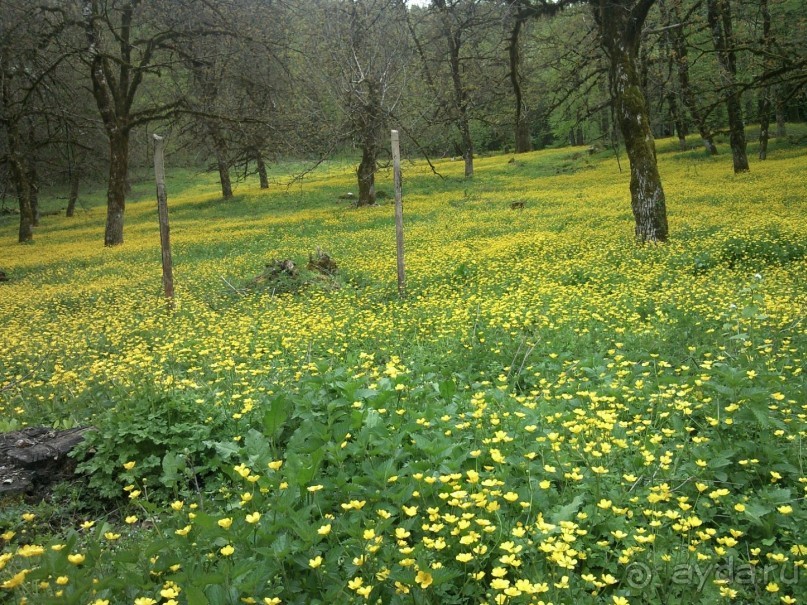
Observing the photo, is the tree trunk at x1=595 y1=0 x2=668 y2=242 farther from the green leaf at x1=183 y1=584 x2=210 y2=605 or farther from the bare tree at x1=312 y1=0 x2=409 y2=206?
the green leaf at x1=183 y1=584 x2=210 y2=605

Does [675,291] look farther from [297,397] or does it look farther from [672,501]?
[297,397]

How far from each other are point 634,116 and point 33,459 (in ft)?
36.5

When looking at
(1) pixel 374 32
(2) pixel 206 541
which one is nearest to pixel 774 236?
(2) pixel 206 541

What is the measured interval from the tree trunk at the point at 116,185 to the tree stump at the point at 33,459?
17.8 meters

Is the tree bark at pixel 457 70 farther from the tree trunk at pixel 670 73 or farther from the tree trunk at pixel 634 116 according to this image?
the tree trunk at pixel 670 73

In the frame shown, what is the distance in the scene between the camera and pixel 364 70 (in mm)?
19422

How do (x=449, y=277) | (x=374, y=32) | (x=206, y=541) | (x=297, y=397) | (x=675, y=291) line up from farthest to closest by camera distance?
(x=374, y=32) → (x=449, y=277) → (x=675, y=291) → (x=297, y=397) → (x=206, y=541)

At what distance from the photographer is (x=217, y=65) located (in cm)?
1730

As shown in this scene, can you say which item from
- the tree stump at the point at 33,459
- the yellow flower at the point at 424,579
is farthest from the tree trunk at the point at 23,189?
the yellow flower at the point at 424,579

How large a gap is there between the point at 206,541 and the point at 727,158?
29327mm

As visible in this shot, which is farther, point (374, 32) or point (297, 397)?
point (374, 32)

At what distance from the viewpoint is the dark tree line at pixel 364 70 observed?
37.7 feet

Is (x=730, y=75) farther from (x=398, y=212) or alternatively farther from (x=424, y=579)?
(x=424, y=579)

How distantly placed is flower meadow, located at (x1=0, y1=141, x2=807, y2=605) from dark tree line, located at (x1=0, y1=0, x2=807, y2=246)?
3441 mm
